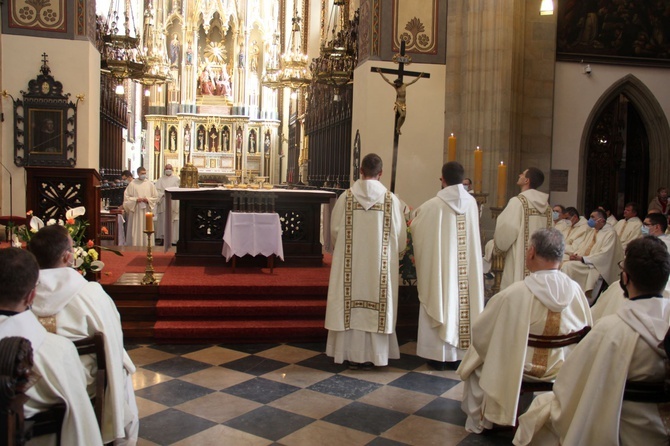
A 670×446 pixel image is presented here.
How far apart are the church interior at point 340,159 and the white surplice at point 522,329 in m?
0.49

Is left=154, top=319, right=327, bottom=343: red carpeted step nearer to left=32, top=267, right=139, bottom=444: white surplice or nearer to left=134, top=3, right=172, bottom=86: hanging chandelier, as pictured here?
left=32, top=267, right=139, bottom=444: white surplice

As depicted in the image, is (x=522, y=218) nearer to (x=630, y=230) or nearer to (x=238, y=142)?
(x=630, y=230)

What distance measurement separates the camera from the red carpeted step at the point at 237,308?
21.3 ft

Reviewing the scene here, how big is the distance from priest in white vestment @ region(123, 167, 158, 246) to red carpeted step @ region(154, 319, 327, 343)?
644 cm

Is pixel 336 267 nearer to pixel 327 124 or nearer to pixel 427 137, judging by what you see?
pixel 427 137

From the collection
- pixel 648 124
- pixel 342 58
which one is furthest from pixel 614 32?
pixel 342 58

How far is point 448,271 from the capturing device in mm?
5504

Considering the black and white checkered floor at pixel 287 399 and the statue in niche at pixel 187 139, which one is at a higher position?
the statue in niche at pixel 187 139

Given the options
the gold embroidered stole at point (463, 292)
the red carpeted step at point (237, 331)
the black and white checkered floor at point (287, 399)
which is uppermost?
the gold embroidered stole at point (463, 292)

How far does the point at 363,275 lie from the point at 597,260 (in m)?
3.54

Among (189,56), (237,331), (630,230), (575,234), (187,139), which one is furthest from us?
(189,56)

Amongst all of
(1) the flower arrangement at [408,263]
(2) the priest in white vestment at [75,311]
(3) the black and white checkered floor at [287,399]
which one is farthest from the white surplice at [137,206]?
(2) the priest in white vestment at [75,311]

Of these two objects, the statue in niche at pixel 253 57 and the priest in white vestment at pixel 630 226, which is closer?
the priest in white vestment at pixel 630 226

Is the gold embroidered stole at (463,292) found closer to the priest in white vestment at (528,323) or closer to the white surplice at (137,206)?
the priest in white vestment at (528,323)
